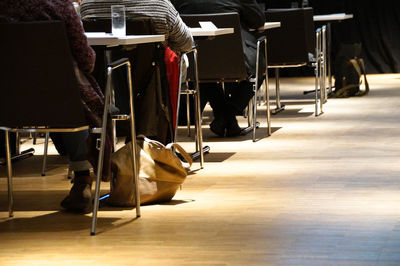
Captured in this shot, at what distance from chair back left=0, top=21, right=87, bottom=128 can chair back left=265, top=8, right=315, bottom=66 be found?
419cm

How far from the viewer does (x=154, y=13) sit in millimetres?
4383

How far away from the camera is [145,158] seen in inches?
156

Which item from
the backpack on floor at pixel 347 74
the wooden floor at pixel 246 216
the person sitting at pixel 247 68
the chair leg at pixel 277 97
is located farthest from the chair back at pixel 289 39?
the backpack on floor at pixel 347 74

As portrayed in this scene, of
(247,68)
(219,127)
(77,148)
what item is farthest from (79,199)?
(219,127)

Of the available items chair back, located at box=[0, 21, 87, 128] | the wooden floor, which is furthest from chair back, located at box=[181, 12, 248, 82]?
chair back, located at box=[0, 21, 87, 128]

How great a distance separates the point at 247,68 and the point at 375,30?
7081 millimetres

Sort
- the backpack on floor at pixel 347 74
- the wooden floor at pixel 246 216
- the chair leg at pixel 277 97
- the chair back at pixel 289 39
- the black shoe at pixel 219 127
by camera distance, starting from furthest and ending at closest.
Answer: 1. the backpack on floor at pixel 347 74
2. the chair leg at pixel 277 97
3. the chair back at pixel 289 39
4. the black shoe at pixel 219 127
5. the wooden floor at pixel 246 216

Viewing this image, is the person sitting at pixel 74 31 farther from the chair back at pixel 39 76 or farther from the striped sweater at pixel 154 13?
the striped sweater at pixel 154 13

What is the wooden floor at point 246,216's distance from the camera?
10.2 ft

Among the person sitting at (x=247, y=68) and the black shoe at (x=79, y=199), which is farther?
the person sitting at (x=247, y=68)

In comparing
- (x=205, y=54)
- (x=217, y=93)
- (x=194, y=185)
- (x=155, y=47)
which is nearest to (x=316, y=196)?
(x=194, y=185)

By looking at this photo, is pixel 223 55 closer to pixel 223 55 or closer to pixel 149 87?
pixel 223 55

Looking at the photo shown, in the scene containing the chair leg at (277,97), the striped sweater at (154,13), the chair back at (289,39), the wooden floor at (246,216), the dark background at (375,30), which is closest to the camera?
the wooden floor at (246,216)

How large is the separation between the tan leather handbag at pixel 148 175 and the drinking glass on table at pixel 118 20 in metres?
0.52
